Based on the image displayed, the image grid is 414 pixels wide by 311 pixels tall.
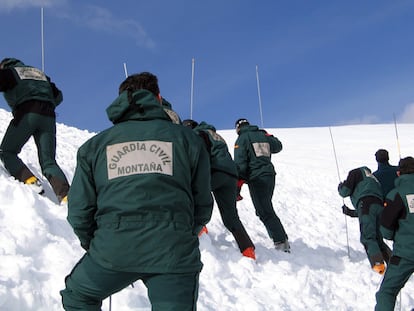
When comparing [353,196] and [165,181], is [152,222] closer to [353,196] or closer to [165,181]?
[165,181]

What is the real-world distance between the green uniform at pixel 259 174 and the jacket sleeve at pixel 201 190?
3.81 metres

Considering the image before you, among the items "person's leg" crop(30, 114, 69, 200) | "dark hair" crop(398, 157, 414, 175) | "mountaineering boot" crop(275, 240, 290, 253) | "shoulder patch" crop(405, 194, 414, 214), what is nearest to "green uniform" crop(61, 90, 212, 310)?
"person's leg" crop(30, 114, 69, 200)

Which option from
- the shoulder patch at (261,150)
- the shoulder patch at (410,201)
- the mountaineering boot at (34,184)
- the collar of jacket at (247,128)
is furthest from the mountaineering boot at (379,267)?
the mountaineering boot at (34,184)

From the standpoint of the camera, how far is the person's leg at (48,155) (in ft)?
17.1

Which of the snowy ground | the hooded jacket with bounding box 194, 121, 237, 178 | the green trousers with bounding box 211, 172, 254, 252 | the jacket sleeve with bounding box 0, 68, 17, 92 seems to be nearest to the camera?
the snowy ground

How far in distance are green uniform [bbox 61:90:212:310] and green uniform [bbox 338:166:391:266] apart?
4.45m

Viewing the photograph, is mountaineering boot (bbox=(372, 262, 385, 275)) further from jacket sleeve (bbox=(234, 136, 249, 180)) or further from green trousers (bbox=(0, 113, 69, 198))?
green trousers (bbox=(0, 113, 69, 198))

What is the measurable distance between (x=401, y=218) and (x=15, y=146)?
4.04 m

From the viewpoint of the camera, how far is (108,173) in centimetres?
255

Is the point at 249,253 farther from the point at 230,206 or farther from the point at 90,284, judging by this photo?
the point at 90,284

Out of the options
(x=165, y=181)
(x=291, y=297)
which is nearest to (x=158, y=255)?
(x=165, y=181)

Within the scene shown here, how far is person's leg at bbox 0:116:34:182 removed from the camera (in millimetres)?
5184

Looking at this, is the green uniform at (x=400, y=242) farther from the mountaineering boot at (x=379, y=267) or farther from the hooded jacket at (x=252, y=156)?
the hooded jacket at (x=252, y=156)

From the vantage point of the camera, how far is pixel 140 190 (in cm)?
248
